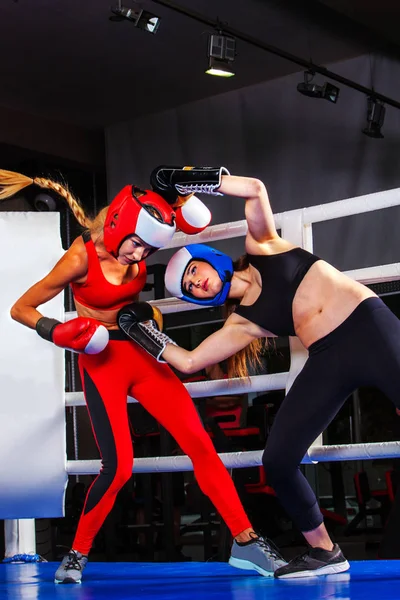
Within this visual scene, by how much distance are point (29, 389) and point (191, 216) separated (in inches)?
43.8

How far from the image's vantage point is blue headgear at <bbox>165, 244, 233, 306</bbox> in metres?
2.45

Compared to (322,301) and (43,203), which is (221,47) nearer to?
(43,203)

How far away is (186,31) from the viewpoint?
6.09 metres

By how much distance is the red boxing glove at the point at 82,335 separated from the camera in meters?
2.47

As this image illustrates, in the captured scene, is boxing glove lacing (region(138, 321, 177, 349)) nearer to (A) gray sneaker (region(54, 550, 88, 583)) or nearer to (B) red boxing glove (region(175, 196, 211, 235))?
(B) red boxing glove (region(175, 196, 211, 235))

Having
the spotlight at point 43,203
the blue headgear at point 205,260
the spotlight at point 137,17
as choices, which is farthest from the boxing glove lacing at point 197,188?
the spotlight at point 137,17

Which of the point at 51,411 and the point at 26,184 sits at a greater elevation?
the point at 26,184

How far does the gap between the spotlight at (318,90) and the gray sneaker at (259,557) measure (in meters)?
4.19

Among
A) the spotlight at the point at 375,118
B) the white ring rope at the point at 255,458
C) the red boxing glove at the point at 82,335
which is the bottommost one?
the white ring rope at the point at 255,458

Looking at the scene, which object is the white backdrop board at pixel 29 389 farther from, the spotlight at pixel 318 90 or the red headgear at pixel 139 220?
the spotlight at pixel 318 90

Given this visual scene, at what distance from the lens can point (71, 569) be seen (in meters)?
2.55

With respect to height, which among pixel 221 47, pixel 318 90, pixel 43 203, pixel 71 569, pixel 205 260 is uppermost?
pixel 221 47

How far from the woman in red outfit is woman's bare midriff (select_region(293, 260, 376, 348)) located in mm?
471

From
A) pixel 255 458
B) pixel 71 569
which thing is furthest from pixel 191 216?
pixel 71 569
